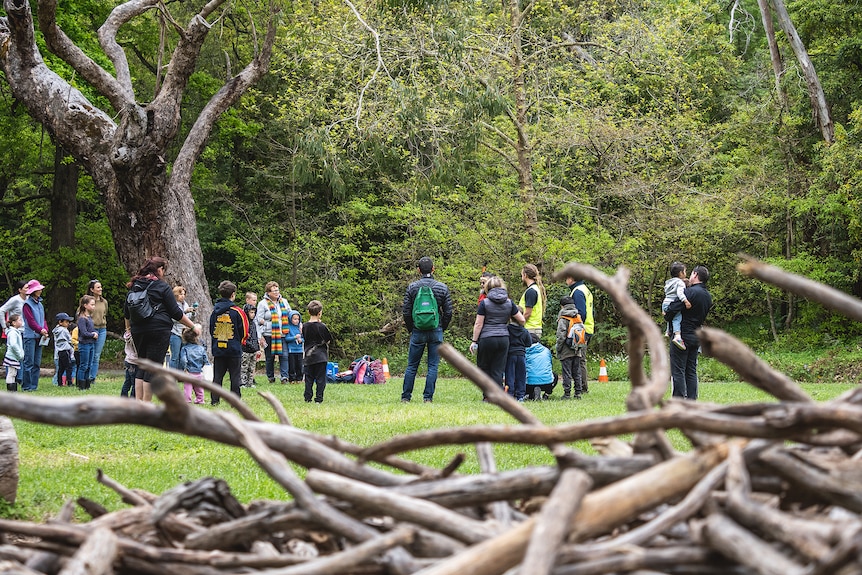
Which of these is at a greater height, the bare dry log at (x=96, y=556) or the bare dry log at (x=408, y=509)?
the bare dry log at (x=408, y=509)

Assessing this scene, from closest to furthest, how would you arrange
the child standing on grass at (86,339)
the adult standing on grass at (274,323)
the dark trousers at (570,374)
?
the dark trousers at (570,374) < the child standing on grass at (86,339) < the adult standing on grass at (274,323)

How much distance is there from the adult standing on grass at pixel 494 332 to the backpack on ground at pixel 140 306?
4.49 meters

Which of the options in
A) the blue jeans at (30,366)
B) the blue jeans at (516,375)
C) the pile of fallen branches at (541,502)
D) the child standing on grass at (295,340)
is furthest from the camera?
the child standing on grass at (295,340)

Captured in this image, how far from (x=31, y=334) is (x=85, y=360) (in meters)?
1.36

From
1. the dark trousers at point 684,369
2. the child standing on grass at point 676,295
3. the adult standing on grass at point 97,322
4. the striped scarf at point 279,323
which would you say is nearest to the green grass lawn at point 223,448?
the dark trousers at point 684,369

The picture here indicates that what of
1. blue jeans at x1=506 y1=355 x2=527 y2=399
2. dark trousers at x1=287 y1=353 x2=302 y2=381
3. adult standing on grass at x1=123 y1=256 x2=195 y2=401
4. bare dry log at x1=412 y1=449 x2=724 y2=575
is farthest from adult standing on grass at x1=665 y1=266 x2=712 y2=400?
bare dry log at x1=412 y1=449 x2=724 y2=575

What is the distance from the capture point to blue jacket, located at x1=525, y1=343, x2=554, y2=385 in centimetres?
1584

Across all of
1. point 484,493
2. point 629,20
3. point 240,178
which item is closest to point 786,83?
point 629,20

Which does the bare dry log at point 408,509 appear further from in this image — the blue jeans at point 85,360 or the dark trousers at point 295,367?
the dark trousers at point 295,367

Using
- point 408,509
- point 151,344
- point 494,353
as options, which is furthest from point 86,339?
point 408,509

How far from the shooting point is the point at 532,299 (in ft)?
49.7

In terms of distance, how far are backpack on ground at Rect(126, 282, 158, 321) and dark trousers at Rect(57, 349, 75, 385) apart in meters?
8.28

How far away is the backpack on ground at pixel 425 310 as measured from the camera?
45.9 feet

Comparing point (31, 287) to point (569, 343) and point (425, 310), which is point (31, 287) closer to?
point (425, 310)
